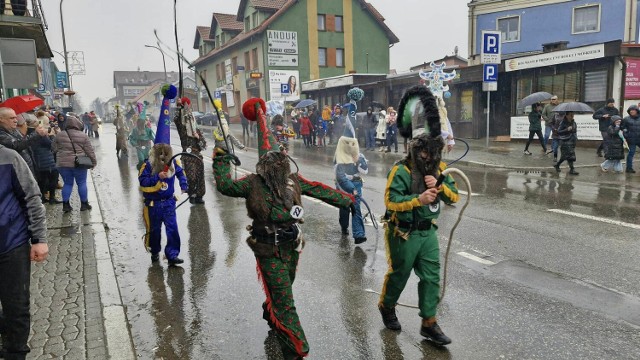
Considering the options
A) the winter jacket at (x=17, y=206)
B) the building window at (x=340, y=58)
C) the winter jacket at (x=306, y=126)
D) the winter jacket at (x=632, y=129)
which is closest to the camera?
the winter jacket at (x=17, y=206)

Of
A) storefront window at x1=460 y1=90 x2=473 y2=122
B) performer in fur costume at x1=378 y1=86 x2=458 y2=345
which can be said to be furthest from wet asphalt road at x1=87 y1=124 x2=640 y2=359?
storefront window at x1=460 y1=90 x2=473 y2=122

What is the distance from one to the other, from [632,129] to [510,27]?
62.5ft

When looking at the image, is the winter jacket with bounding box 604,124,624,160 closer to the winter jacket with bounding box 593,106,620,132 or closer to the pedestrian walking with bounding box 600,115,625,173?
the pedestrian walking with bounding box 600,115,625,173

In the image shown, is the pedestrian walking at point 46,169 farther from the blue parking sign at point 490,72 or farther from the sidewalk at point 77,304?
the blue parking sign at point 490,72

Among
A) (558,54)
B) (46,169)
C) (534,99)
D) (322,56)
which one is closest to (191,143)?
(46,169)

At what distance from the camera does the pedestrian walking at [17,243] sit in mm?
3371

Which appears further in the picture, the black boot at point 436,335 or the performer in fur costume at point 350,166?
the performer in fur costume at point 350,166

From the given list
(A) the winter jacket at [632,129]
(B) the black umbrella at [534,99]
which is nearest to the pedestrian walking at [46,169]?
(A) the winter jacket at [632,129]

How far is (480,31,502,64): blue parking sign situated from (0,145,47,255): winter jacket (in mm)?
14291

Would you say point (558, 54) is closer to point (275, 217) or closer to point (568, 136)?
point (568, 136)

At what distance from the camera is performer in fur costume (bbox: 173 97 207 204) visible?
9.05 metres

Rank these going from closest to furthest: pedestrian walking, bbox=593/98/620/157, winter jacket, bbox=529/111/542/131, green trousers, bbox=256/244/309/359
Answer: green trousers, bbox=256/244/309/359 → pedestrian walking, bbox=593/98/620/157 → winter jacket, bbox=529/111/542/131

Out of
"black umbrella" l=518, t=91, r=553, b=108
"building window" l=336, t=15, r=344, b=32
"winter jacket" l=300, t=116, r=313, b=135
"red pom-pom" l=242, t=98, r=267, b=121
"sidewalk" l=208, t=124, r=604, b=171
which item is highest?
"building window" l=336, t=15, r=344, b=32

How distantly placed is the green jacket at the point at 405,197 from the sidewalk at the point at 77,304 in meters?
2.39
